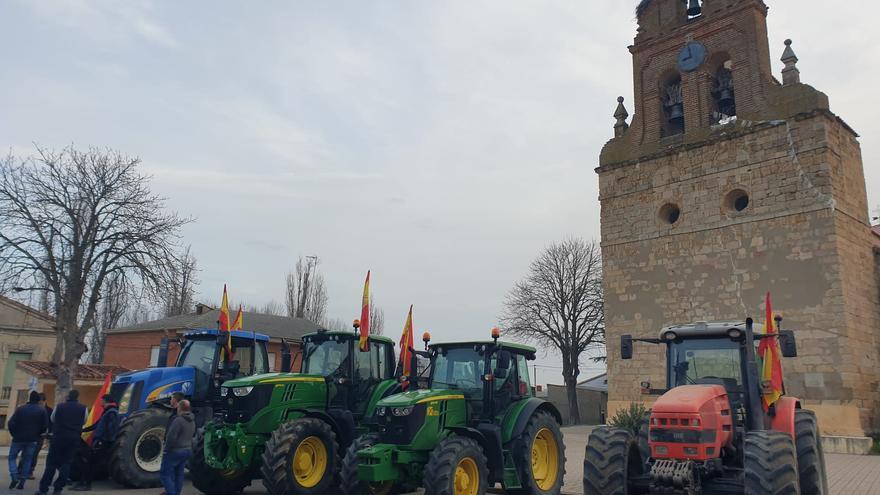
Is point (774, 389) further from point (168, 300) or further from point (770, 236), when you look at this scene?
point (168, 300)

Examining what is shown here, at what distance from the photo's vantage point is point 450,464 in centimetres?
711

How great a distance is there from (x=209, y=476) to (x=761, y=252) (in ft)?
48.2

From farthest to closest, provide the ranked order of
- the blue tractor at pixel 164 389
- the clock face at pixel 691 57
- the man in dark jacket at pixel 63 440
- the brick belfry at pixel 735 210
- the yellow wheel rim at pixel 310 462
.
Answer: the clock face at pixel 691 57 < the brick belfry at pixel 735 210 < the blue tractor at pixel 164 389 < the man in dark jacket at pixel 63 440 < the yellow wheel rim at pixel 310 462

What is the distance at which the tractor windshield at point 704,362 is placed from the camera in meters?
7.23

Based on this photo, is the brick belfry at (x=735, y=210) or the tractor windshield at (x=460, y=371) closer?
the tractor windshield at (x=460, y=371)

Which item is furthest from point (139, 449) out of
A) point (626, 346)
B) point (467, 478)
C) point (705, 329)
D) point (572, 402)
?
point (572, 402)

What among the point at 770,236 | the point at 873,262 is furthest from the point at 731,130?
the point at 873,262

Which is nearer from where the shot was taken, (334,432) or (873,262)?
(334,432)

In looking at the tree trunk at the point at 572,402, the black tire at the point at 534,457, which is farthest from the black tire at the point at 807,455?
the tree trunk at the point at 572,402

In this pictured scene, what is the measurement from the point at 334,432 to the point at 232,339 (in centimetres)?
348

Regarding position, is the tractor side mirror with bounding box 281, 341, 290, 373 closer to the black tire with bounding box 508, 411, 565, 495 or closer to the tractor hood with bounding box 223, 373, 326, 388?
the tractor hood with bounding box 223, 373, 326, 388

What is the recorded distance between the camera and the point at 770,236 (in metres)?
16.9

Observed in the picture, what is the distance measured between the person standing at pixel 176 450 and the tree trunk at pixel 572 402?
26730mm

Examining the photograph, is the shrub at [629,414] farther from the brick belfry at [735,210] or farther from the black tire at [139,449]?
the black tire at [139,449]
